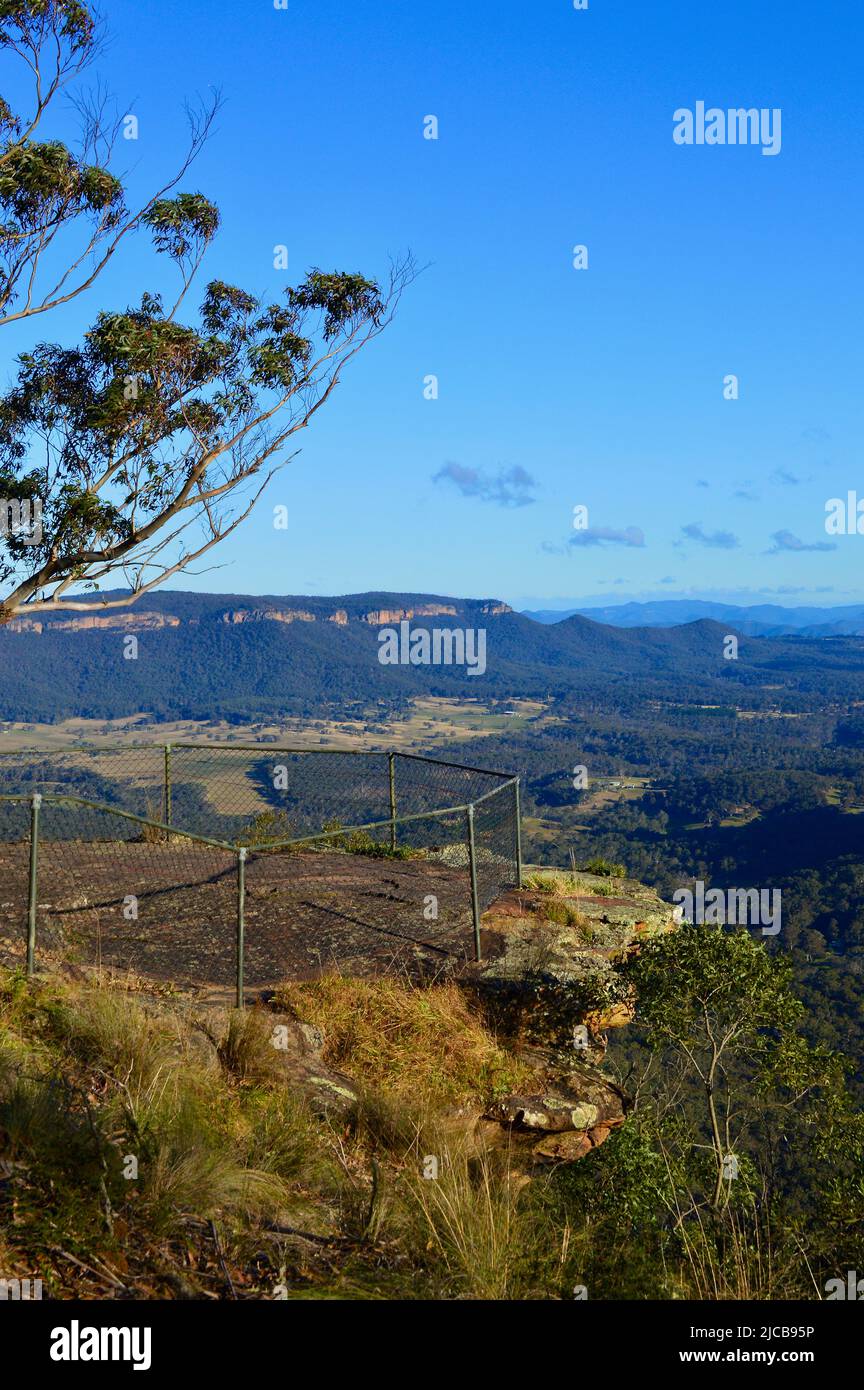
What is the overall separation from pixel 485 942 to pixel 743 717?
196 m

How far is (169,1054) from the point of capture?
663cm

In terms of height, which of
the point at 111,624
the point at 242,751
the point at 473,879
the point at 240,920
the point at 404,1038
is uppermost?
the point at 111,624

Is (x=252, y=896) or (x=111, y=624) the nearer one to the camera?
(x=252, y=896)

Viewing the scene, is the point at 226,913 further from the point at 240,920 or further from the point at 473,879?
the point at 240,920

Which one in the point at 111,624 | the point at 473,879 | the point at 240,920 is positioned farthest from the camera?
the point at 111,624

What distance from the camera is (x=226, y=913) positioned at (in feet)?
36.9

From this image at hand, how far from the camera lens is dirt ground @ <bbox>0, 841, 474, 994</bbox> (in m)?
9.55

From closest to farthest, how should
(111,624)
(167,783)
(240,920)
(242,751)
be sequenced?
(240,920)
(242,751)
(167,783)
(111,624)

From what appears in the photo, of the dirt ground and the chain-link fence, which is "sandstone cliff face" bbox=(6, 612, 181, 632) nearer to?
the chain-link fence

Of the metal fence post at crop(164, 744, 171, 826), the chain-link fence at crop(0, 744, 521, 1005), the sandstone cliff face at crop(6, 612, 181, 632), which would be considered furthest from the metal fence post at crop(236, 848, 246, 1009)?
the sandstone cliff face at crop(6, 612, 181, 632)

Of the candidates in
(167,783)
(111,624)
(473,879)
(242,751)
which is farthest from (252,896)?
(111,624)

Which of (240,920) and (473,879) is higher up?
(240,920)

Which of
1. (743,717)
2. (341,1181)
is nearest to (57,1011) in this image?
(341,1181)
